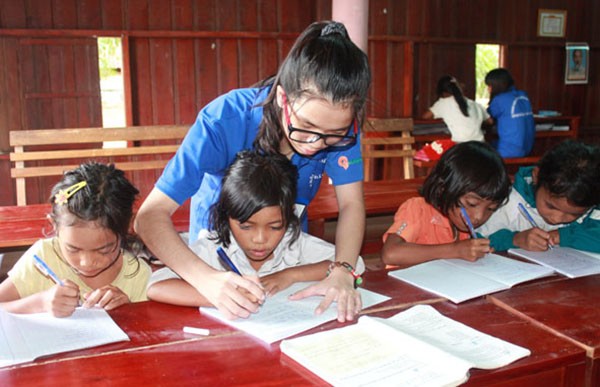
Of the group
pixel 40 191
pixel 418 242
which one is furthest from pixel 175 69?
pixel 418 242

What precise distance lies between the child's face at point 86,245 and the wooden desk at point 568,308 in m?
1.01

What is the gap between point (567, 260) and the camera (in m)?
1.87

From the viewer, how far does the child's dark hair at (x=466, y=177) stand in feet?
6.30

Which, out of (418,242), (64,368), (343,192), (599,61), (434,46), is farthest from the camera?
(599,61)

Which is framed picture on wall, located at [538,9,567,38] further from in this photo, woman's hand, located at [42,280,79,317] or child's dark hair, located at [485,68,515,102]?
woman's hand, located at [42,280,79,317]

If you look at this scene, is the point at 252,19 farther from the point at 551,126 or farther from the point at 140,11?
the point at 551,126

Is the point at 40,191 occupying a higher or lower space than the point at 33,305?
lower

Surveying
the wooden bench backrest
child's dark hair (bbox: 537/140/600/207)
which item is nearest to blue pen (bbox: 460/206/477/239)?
child's dark hair (bbox: 537/140/600/207)

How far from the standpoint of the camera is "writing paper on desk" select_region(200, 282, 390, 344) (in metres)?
1.24

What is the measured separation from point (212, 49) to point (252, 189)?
4.36 m

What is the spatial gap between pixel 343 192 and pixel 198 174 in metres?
0.46

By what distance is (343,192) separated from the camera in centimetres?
172

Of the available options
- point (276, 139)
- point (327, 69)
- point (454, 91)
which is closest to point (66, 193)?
point (276, 139)

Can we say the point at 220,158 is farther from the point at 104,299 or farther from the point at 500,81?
the point at 500,81
